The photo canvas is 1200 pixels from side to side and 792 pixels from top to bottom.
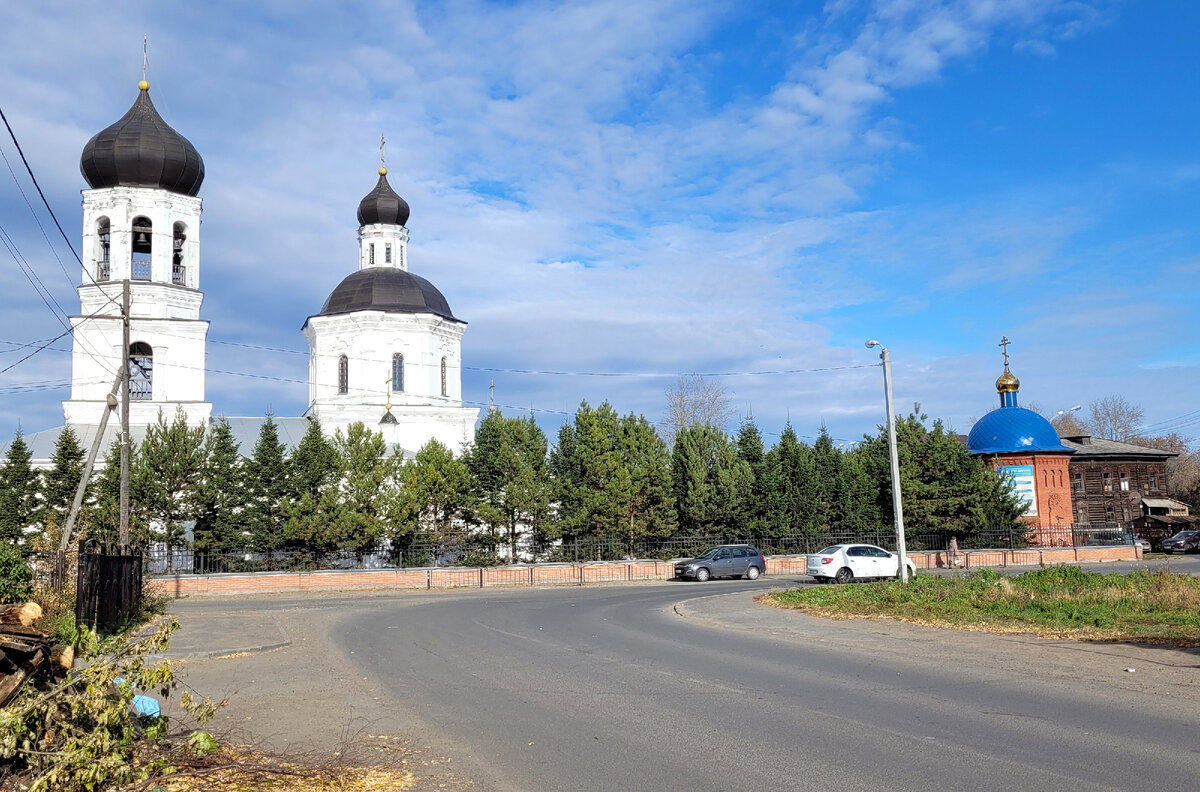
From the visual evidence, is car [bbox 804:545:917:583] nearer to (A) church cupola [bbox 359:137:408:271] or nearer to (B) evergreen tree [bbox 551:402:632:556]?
(B) evergreen tree [bbox 551:402:632:556]

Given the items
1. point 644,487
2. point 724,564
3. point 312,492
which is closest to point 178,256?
point 312,492

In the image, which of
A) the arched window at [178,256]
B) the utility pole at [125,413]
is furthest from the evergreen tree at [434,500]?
the arched window at [178,256]

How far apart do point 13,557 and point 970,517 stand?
3836cm

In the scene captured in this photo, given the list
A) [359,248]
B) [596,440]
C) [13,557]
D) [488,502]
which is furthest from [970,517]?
[13,557]

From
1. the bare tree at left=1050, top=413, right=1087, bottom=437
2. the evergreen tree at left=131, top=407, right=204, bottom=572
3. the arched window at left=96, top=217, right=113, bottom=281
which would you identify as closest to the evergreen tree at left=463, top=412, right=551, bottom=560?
the evergreen tree at left=131, top=407, right=204, bottom=572

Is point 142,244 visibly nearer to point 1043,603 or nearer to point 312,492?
point 312,492

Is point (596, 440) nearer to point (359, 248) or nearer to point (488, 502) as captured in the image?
point (488, 502)

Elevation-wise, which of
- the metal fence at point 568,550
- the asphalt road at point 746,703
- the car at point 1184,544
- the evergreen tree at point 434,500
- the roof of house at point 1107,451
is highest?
the roof of house at point 1107,451

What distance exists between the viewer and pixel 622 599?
26719 mm

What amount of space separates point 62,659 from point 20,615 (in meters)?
1.81

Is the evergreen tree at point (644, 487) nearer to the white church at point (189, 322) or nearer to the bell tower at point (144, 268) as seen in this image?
the white church at point (189, 322)

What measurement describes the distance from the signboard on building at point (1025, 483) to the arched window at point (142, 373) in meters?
41.5

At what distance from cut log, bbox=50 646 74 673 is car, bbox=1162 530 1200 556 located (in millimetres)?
57064

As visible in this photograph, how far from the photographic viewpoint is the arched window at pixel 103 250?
4112 centimetres
